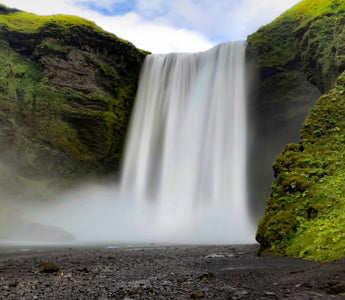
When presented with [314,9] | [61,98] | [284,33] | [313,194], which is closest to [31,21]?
[61,98]

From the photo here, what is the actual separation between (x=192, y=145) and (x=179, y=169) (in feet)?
7.94

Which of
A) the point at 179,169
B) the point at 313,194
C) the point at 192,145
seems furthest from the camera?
the point at 192,145

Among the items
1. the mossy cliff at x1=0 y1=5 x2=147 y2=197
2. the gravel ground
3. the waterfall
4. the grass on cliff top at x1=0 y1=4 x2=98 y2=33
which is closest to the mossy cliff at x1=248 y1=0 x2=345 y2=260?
the gravel ground

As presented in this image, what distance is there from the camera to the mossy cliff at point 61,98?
28984 mm

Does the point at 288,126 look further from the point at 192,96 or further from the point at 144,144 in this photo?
the point at 144,144

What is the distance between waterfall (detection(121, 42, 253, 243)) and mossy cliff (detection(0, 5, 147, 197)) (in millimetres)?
2586

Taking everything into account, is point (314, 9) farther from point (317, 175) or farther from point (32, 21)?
point (32, 21)

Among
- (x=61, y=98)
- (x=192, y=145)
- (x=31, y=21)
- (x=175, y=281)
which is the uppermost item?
(x=31, y=21)

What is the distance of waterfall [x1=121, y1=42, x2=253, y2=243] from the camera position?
89.4 feet

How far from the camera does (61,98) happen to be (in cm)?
3123

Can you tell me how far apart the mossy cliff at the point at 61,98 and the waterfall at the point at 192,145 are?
2.59m

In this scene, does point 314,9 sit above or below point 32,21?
below

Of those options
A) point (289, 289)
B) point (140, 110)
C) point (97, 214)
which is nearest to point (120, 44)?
point (140, 110)

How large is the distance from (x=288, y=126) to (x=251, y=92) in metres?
4.40
